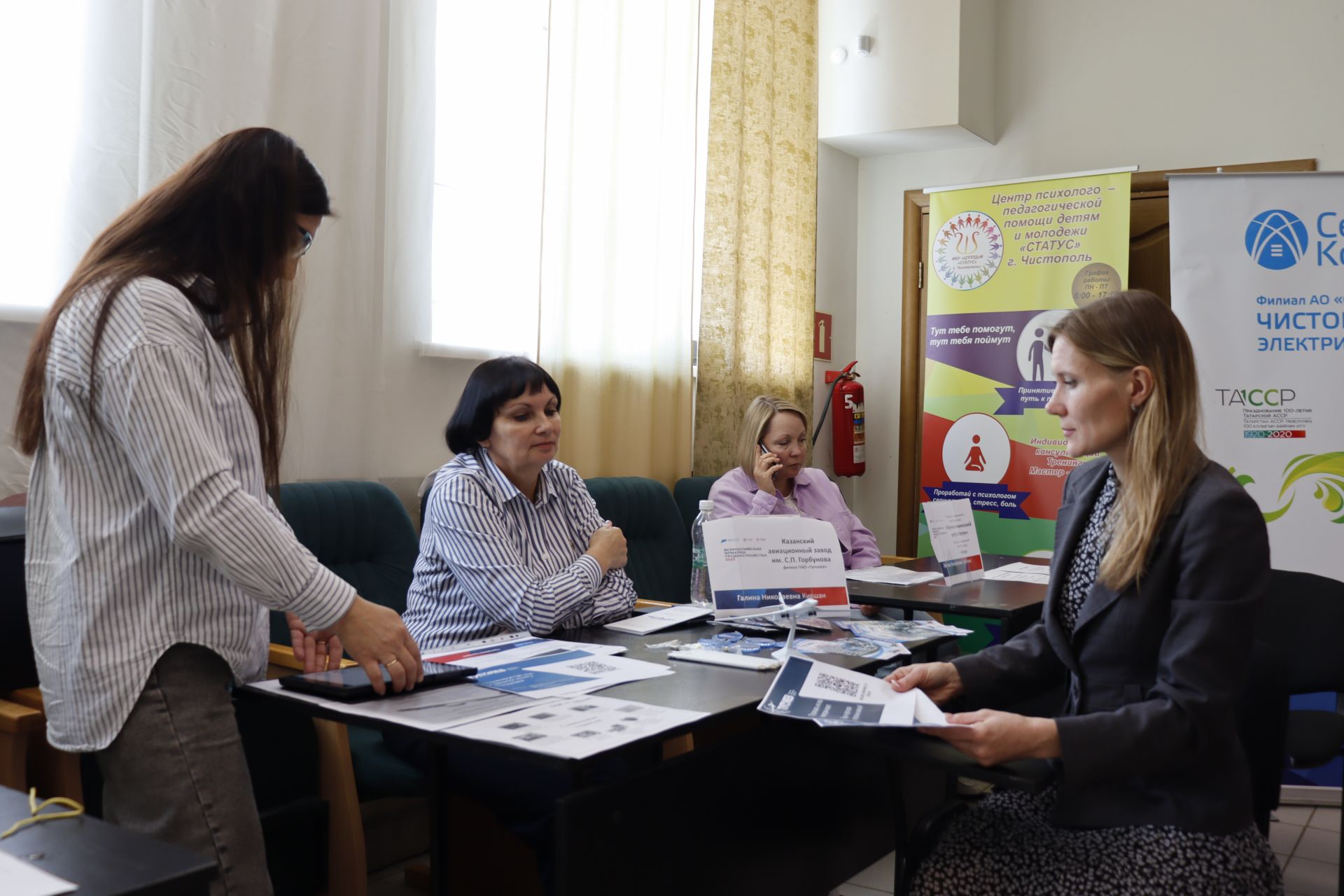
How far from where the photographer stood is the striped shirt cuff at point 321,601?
4.36 ft

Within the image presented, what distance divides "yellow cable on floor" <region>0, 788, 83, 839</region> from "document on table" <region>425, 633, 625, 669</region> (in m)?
0.77

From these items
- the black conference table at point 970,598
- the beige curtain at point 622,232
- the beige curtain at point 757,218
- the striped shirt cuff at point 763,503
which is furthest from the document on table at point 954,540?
the beige curtain at point 757,218

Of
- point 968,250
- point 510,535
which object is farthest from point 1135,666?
point 968,250

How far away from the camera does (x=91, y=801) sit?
5.91 feet

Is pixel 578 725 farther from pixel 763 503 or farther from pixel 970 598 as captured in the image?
pixel 763 503

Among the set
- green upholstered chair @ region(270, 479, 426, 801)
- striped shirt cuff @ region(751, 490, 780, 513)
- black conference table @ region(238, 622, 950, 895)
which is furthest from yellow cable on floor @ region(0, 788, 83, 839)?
striped shirt cuff @ region(751, 490, 780, 513)

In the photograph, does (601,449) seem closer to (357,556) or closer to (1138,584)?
(357,556)

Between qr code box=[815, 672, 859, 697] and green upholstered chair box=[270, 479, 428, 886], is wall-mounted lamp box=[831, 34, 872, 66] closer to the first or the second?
green upholstered chair box=[270, 479, 428, 886]

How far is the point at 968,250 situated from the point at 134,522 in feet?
13.8

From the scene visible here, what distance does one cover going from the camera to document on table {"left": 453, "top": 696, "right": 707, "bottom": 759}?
1.29 metres

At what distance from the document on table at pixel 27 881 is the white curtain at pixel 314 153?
1.67 meters

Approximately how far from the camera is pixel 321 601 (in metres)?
1.34

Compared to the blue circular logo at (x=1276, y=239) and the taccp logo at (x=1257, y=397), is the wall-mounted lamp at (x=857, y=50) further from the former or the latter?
the taccp logo at (x=1257, y=397)

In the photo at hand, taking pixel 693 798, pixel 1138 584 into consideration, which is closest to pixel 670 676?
pixel 693 798
